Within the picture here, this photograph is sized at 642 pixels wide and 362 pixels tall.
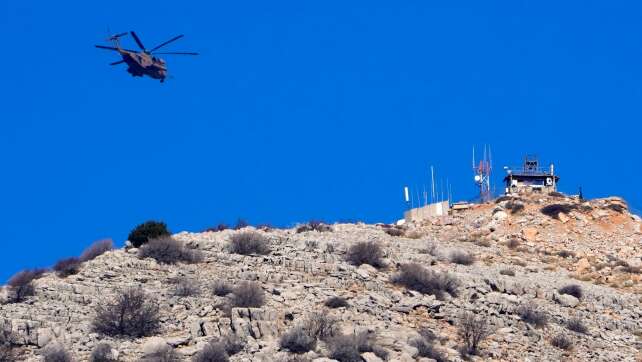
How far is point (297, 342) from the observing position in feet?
118

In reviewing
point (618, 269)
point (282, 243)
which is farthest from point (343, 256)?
point (618, 269)

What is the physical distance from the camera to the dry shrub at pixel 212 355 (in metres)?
34.3

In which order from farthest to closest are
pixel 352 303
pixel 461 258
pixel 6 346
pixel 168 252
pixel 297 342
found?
1. pixel 461 258
2. pixel 168 252
3. pixel 352 303
4. pixel 297 342
5. pixel 6 346

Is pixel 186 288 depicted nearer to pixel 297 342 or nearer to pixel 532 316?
pixel 297 342

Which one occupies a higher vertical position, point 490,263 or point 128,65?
point 128,65

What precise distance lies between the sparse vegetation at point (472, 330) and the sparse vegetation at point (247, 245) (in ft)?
32.8

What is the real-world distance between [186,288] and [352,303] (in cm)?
598

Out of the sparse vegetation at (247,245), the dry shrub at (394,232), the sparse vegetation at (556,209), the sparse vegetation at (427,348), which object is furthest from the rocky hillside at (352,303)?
the sparse vegetation at (556,209)

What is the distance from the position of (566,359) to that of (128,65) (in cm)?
3294

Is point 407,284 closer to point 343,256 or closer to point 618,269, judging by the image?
point 343,256

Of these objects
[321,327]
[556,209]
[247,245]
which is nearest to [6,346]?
[321,327]

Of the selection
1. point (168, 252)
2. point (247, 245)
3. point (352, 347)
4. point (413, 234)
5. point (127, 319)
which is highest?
point (413, 234)

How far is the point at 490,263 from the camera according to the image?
54.7m

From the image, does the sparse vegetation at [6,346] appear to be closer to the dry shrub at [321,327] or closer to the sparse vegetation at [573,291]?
the dry shrub at [321,327]
